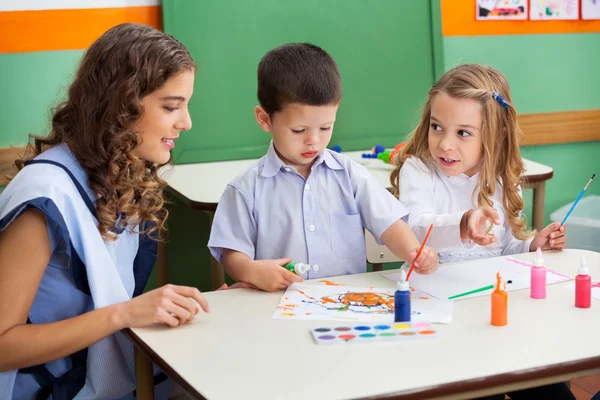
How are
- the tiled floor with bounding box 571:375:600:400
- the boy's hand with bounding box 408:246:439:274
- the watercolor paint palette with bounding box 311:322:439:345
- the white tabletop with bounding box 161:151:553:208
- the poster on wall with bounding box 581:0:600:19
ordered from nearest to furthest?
the watercolor paint palette with bounding box 311:322:439:345 → the boy's hand with bounding box 408:246:439:274 → the white tabletop with bounding box 161:151:553:208 → the tiled floor with bounding box 571:375:600:400 → the poster on wall with bounding box 581:0:600:19

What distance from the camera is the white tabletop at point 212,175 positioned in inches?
104

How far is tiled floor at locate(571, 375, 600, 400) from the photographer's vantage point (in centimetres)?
275

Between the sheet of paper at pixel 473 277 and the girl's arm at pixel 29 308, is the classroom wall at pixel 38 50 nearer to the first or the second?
the girl's arm at pixel 29 308

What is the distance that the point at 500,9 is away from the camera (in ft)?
11.9

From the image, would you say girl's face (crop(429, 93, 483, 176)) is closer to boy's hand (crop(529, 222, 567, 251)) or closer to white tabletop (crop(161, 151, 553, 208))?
boy's hand (crop(529, 222, 567, 251))

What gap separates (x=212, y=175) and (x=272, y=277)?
4.28 ft

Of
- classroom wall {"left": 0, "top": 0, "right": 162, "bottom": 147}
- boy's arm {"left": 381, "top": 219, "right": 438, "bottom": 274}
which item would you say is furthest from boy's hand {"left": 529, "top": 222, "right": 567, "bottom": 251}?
classroom wall {"left": 0, "top": 0, "right": 162, "bottom": 147}

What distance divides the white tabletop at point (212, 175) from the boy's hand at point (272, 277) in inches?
30.9

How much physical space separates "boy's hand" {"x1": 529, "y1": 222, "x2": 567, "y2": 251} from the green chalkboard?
1.48 meters

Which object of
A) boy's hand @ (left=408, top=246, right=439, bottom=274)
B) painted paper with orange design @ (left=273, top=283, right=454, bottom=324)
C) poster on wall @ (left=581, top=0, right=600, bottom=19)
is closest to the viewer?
painted paper with orange design @ (left=273, top=283, right=454, bottom=324)

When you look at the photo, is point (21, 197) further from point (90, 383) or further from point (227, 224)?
point (227, 224)

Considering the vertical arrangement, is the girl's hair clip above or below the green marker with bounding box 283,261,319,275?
above

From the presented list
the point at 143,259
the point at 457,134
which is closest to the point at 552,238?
the point at 457,134

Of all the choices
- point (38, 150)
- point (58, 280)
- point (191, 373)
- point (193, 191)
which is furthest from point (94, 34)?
point (191, 373)
